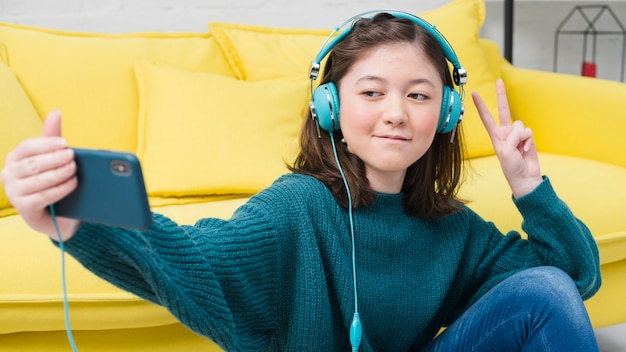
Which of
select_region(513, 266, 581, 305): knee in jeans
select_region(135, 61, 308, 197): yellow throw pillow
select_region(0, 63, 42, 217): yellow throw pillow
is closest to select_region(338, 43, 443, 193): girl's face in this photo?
select_region(513, 266, 581, 305): knee in jeans

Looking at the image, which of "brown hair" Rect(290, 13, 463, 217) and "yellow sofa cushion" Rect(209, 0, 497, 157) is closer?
"brown hair" Rect(290, 13, 463, 217)

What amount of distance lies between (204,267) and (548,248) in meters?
0.61

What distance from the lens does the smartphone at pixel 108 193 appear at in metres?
0.75

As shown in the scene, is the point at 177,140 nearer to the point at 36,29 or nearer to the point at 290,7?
the point at 36,29

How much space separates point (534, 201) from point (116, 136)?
1088 mm

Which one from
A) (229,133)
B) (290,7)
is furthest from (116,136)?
(290,7)

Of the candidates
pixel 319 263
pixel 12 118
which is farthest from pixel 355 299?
pixel 12 118

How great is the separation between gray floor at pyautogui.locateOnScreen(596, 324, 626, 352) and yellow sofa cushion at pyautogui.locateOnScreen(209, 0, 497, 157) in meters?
0.56

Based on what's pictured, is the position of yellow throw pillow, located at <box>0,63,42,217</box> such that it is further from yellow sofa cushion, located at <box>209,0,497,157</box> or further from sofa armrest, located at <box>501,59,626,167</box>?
sofa armrest, located at <box>501,59,626,167</box>

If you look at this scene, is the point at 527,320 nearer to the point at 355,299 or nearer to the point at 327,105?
the point at 355,299

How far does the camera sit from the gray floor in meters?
2.00

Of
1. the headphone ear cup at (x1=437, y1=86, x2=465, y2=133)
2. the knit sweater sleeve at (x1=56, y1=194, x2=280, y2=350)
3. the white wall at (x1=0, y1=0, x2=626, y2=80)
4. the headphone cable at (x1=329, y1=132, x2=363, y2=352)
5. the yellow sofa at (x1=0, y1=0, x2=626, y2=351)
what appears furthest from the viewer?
the white wall at (x1=0, y1=0, x2=626, y2=80)

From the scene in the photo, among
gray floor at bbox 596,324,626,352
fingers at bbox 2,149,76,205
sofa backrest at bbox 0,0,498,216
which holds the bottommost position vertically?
gray floor at bbox 596,324,626,352

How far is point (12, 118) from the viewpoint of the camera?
177 centimetres
